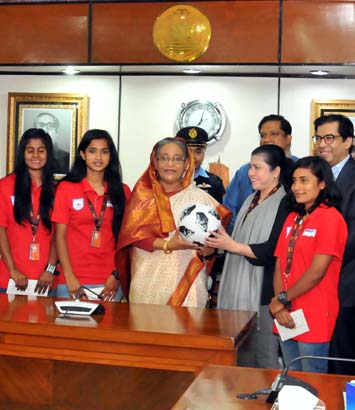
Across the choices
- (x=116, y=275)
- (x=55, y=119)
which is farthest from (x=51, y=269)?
(x=55, y=119)

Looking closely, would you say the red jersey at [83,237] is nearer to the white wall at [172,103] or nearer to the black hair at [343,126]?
the black hair at [343,126]

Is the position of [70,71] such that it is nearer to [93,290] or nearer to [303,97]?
[303,97]

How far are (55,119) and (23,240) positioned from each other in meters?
2.20

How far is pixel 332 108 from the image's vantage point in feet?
19.9

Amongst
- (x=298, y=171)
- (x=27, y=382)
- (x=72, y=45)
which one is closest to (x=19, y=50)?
(x=72, y=45)

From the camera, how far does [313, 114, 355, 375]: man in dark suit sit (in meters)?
3.83

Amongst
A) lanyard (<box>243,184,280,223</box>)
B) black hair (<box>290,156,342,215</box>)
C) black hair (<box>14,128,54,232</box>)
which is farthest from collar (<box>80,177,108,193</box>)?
black hair (<box>290,156,342,215</box>)

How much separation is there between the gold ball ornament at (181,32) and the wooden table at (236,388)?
305 centimetres

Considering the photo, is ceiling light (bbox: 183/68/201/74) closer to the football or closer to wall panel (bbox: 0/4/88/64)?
wall panel (bbox: 0/4/88/64)

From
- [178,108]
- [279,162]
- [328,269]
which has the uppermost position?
[178,108]

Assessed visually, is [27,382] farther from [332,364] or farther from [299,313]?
[332,364]

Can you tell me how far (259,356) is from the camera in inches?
156

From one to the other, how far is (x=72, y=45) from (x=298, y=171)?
10.0ft

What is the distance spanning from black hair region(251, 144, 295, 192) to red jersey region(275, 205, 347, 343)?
42cm
